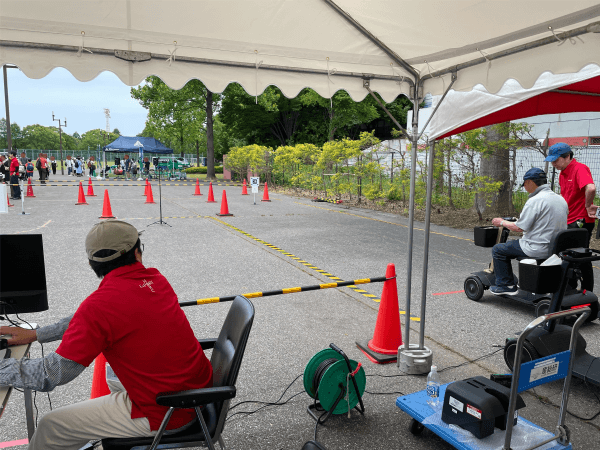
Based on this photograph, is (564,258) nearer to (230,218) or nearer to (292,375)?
(292,375)

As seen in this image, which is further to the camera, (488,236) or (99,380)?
(488,236)

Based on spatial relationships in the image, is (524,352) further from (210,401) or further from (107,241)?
(107,241)

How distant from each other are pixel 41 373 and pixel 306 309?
404 cm

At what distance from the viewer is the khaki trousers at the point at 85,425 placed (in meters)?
2.12

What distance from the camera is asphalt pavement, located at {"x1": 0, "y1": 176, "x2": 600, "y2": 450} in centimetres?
327

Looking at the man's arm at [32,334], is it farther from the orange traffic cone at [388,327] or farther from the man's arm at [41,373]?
the orange traffic cone at [388,327]

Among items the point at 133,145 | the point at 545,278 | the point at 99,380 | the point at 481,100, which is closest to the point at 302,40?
the point at 481,100

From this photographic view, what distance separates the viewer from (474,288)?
6.14m

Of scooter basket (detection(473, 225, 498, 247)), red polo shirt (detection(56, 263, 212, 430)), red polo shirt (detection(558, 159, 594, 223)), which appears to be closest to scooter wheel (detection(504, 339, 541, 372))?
scooter basket (detection(473, 225, 498, 247))

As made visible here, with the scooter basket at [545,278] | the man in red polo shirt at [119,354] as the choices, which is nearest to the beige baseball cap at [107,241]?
the man in red polo shirt at [119,354]

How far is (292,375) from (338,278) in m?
3.26

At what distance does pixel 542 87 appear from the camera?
390 centimetres

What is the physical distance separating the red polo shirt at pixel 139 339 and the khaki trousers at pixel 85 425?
0.18 feet

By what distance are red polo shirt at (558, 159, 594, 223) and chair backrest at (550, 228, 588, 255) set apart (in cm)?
275
